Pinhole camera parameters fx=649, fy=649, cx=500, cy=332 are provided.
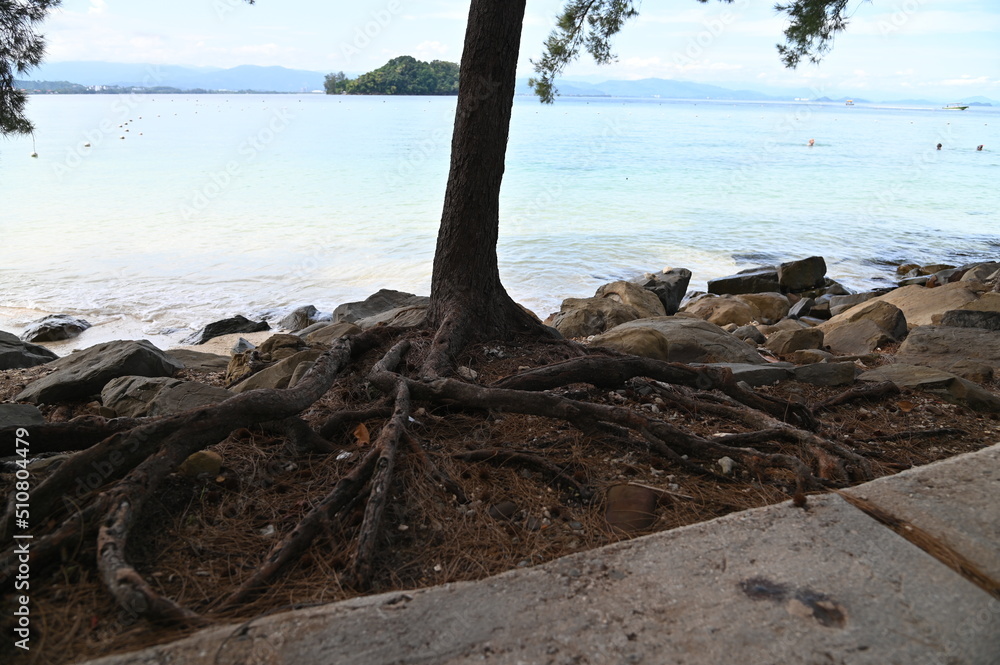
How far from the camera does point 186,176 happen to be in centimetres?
2527

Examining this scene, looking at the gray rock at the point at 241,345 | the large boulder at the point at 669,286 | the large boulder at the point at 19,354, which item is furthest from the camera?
the large boulder at the point at 669,286

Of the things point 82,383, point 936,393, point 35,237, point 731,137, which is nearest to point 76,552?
point 82,383

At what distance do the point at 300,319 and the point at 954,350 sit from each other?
873 cm

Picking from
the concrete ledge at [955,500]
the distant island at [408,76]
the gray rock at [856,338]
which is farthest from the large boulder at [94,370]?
the distant island at [408,76]

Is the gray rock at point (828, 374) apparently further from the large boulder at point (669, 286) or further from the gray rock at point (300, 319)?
the gray rock at point (300, 319)

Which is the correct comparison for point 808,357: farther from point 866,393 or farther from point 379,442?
point 379,442

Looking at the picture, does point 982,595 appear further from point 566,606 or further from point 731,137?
point 731,137

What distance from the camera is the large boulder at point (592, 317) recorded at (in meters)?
8.52

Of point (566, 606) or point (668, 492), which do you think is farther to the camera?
point (668, 492)

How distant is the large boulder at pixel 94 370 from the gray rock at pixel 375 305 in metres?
3.60

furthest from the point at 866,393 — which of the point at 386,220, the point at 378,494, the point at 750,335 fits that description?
the point at 386,220

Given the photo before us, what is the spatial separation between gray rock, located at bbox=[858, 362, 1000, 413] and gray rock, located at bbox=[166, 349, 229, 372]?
241 inches

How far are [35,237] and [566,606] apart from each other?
18.0m

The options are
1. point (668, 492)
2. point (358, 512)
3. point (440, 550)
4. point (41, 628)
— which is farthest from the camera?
point (668, 492)
